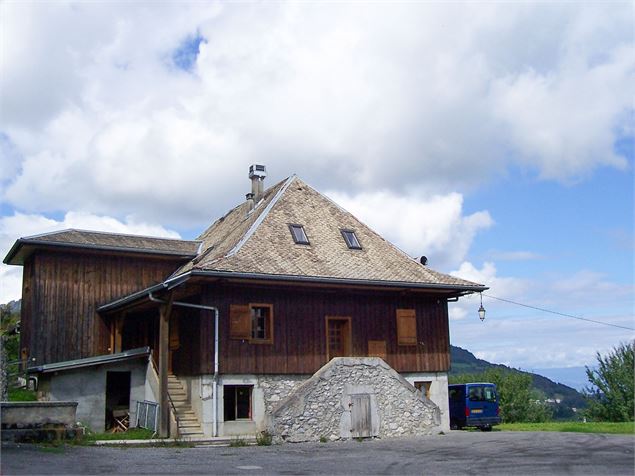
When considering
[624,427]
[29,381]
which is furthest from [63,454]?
[624,427]

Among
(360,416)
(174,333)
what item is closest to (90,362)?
(174,333)

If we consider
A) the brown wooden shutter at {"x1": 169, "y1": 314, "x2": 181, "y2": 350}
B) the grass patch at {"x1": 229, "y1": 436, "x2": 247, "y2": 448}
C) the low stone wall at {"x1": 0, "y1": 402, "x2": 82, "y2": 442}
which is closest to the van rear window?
the grass patch at {"x1": 229, "y1": 436, "x2": 247, "y2": 448}

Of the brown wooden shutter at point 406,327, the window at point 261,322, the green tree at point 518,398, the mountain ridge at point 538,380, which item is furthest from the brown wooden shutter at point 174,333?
the mountain ridge at point 538,380

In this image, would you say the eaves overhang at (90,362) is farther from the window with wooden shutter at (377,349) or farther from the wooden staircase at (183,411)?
the window with wooden shutter at (377,349)

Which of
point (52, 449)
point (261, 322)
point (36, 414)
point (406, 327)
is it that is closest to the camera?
point (52, 449)

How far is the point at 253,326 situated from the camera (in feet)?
75.3

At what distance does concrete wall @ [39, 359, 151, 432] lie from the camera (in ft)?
74.1

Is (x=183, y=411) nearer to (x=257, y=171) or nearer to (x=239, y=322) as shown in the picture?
(x=239, y=322)

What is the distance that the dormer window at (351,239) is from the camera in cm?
2620

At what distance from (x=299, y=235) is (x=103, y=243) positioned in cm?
750

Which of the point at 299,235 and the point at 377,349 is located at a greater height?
the point at 299,235

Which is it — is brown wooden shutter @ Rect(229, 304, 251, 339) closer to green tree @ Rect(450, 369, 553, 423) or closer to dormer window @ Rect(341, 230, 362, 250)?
dormer window @ Rect(341, 230, 362, 250)

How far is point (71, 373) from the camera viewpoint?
23.0m

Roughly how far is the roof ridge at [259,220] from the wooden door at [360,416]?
234 inches
